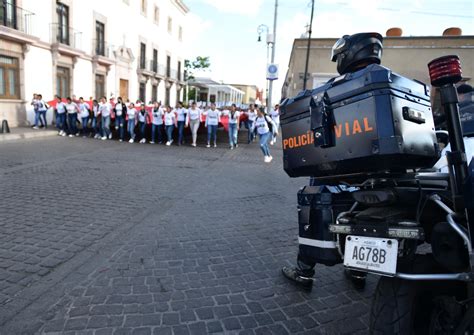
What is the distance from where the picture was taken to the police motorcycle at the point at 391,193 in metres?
1.82

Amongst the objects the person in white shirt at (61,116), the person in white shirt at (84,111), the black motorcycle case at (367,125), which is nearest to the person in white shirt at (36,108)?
the person in white shirt at (61,116)

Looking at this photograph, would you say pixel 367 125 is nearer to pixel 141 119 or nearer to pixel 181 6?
pixel 141 119

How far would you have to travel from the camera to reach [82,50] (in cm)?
2309

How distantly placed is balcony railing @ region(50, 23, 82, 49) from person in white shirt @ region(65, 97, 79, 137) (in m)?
6.18

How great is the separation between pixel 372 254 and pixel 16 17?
2130 centimetres

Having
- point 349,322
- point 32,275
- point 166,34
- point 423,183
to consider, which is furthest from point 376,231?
point 166,34

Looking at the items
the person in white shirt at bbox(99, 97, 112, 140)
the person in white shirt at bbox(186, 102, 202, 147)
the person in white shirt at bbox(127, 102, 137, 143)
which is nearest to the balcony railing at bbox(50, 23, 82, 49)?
the person in white shirt at bbox(99, 97, 112, 140)

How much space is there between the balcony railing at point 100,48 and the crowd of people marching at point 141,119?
8.21 m

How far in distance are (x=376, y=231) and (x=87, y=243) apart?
329cm

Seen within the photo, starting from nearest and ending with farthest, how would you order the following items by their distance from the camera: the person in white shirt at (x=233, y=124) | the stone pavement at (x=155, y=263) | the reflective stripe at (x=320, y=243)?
1. the reflective stripe at (x=320, y=243)
2. the stone pavement at (x=155, y=263)
3. the person in white shirt at (x=233, y=124)

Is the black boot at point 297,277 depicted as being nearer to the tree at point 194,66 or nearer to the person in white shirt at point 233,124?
the person in white shirt at point 233,124

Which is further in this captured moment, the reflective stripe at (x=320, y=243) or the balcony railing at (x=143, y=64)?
the balcony railing at (x=143, y=64)

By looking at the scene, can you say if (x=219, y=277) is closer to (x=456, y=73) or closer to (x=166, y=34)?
(x=456, y=73)

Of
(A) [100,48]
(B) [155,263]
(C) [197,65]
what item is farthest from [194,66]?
(B) [155,263]
